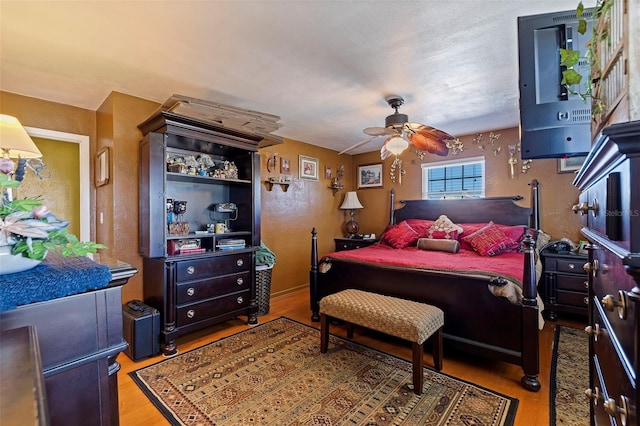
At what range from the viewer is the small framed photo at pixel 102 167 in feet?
8.88

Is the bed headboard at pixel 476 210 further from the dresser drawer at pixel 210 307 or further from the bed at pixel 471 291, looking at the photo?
the dresser drawer at pixel 210 307

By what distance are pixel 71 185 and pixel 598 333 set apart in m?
4.31

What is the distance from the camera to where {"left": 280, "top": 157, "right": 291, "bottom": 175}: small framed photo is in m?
4.24

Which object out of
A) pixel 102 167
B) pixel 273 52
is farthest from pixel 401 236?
pixel 102 167

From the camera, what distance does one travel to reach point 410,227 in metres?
4.05

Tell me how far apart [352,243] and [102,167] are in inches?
129

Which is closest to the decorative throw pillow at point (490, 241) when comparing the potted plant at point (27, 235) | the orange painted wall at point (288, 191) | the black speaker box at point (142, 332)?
the orange painted wall at point (288, 191)

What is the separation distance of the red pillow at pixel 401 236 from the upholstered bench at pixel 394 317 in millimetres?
1419

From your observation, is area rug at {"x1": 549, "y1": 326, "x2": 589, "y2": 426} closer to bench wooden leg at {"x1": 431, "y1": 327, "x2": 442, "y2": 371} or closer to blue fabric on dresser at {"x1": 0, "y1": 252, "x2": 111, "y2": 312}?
bench wooden leg at {"x1": 431, "y1": 327, "x2": 442, "y2": 371}

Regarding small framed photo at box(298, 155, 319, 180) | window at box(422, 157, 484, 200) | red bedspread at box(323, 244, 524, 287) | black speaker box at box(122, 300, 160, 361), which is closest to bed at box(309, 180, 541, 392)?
red bedspread at box(323, 244, 524, 287)

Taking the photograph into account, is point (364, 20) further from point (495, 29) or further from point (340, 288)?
point (340, 288)

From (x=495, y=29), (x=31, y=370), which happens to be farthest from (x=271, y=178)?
(x=31, y=370)

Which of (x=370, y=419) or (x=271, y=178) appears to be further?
(x=271, y=178)

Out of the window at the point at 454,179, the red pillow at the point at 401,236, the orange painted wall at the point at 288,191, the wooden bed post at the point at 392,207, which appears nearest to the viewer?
the orange painted wall at the point at 288,191
